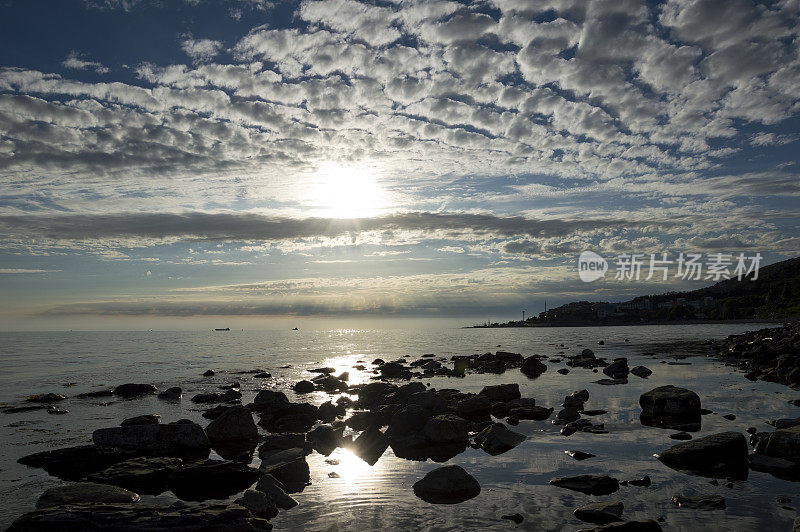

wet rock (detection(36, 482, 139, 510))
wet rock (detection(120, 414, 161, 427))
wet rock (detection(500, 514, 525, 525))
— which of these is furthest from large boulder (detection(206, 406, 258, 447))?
wet rock (detection(500, 514, 525, 525))

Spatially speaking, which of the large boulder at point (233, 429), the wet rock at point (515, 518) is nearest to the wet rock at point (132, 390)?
the large boulder at point (233, 429)

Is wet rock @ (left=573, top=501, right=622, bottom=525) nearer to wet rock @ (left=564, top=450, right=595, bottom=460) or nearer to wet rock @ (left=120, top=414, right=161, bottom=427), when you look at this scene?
wet rock @ (left=564, top=450, right=595, bottom=460)

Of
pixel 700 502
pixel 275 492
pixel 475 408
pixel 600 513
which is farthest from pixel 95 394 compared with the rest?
pixel 700 502

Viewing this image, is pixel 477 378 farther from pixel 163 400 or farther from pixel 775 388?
pixel 163 400

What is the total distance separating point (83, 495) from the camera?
1165 centimetres

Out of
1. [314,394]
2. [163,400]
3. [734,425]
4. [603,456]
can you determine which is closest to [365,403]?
[314,394]

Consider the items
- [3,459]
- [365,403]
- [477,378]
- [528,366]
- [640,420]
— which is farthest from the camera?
[528,366]

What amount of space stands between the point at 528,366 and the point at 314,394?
21.0 metres

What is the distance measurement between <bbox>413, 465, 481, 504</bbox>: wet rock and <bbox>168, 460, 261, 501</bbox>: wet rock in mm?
5247

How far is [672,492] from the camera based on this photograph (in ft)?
40.8

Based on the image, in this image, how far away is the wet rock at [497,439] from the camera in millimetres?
17344

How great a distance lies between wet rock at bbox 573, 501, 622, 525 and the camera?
10695 millimetres

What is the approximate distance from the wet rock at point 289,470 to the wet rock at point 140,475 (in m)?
2.90

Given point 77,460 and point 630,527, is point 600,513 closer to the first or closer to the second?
point 630,527
